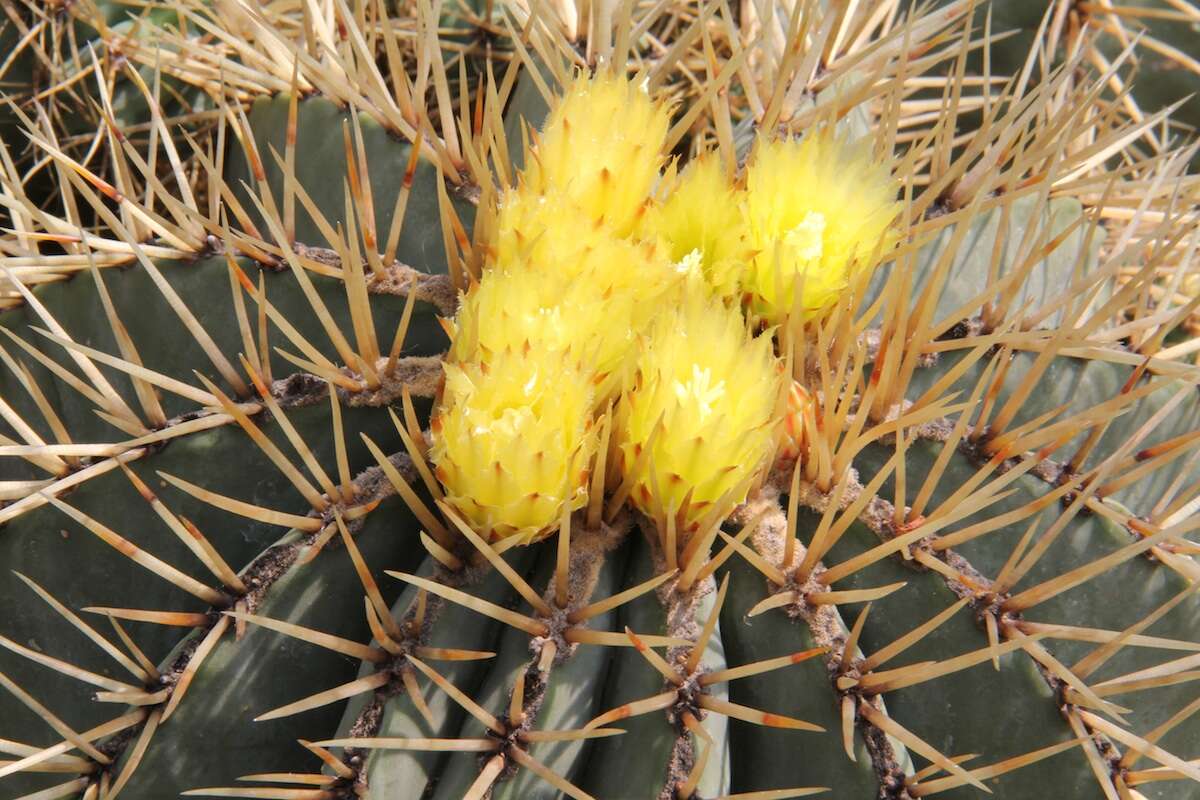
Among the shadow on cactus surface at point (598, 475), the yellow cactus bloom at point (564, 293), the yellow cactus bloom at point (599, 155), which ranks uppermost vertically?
the yellow cactus bloom at point (599, 155)

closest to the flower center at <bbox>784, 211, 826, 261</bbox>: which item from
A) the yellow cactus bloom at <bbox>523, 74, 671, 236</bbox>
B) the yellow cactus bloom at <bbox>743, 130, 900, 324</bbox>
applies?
the yellow cactus bloom at <bbox>743, 130, 900, 324</bbox>

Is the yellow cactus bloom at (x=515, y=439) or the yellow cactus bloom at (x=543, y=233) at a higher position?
the yellow cactus bloom at (x=543, y=233)

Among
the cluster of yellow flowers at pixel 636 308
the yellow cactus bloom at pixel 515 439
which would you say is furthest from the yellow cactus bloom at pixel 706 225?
the yellow cactus bloom at pixel 515 439

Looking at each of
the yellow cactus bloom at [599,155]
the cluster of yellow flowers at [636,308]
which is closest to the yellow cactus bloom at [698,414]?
the cluster of yellow flowers at [636,308]

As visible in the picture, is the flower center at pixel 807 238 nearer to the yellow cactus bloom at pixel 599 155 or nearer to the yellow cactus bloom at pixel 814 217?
the yellow cactus bloom at pixel 814 217

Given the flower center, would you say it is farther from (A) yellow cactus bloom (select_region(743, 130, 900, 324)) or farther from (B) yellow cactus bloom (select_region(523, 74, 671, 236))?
(B) yellow cactus bloom (select_region(523, 74, 671, 236))

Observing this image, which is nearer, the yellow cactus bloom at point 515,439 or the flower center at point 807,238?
the yellow cactus bloom at point 515,439

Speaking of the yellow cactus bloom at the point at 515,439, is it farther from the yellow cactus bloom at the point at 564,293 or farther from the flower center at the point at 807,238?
the flower center at the point at 807,238

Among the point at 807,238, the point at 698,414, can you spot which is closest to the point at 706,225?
the point at 807,238
